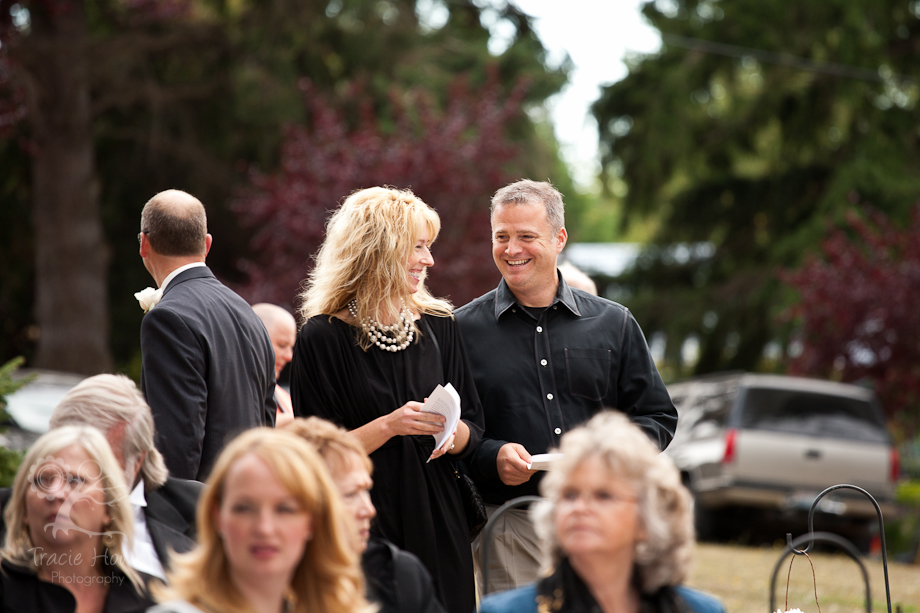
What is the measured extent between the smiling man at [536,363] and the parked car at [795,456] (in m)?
8.33

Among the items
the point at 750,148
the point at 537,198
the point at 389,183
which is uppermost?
the point at 750,148

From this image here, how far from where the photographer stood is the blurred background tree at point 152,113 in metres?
14.6

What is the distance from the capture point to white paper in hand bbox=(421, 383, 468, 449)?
3.43 m

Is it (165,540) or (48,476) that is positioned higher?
(48,476)

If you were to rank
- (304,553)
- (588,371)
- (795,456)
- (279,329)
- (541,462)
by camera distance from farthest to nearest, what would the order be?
1. (795,456)
2. (279,329)
3. (588,371)
4. (541,462)
5. (304,553)

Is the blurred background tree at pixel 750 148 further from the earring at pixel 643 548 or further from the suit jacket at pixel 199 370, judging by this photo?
the earring at pixel 643 548

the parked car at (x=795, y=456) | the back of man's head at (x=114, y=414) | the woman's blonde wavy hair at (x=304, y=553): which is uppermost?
the back of man's head at (x=114, y=414)

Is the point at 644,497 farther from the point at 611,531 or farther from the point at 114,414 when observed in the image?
the point at 114,414

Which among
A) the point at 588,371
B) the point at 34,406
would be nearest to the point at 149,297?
the point at 588,371

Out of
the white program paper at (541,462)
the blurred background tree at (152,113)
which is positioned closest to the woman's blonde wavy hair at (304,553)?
the white program paper at (541,462)

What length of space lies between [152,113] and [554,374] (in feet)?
44.2

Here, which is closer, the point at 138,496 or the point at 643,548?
the point at 643,548

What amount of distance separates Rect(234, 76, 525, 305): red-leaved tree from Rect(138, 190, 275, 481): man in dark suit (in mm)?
9366

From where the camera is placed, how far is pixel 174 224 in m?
3.86
